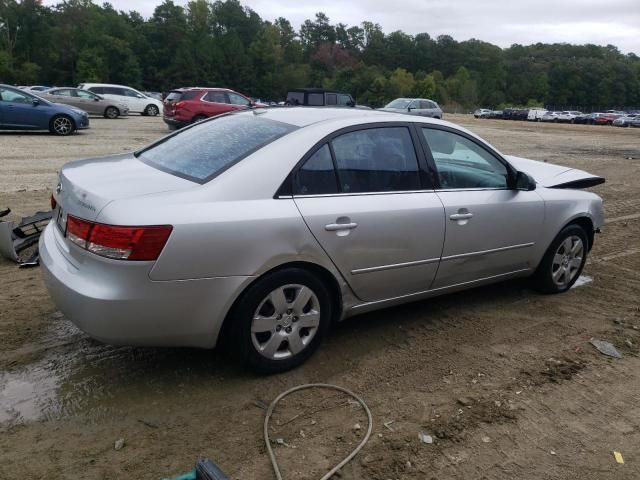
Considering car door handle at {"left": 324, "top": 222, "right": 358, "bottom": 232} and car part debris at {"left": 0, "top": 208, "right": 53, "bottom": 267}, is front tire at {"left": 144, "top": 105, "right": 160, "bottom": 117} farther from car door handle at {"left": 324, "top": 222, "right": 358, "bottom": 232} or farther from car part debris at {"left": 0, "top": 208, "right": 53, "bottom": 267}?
car door handle at {"left": 324, "top": 222, "right": 358, "bottom": 232}

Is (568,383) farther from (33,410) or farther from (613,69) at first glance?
(613,69)

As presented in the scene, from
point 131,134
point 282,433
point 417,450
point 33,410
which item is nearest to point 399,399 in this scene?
point 417,450

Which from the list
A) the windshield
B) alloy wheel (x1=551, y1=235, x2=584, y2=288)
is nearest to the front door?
alloy wheel (x1=551, y1=235, x2=584, y2=288)

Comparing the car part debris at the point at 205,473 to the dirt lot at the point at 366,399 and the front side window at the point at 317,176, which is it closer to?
the dirt lot at the point at 366,399

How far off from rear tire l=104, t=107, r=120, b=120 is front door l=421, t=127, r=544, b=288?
81.1 feet

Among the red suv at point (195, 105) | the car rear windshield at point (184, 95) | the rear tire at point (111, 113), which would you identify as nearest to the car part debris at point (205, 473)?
the red suv at point (195, 105)

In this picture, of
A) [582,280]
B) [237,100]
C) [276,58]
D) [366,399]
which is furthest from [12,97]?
[276,58]

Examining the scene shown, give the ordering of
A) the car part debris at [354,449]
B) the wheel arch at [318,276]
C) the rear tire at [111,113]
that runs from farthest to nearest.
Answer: the rear tire at [111,113]
the wheel arch at [318,276]
the car part debris at [354,449]

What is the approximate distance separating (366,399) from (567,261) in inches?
109

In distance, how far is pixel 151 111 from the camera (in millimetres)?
30094

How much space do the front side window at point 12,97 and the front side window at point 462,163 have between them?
15.0 m

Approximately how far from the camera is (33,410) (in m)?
3.07

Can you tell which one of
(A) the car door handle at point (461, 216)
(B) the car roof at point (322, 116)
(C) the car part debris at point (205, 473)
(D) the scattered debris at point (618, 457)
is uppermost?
(B) the car roof at point (322, 116)

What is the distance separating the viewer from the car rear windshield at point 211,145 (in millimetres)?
3438
